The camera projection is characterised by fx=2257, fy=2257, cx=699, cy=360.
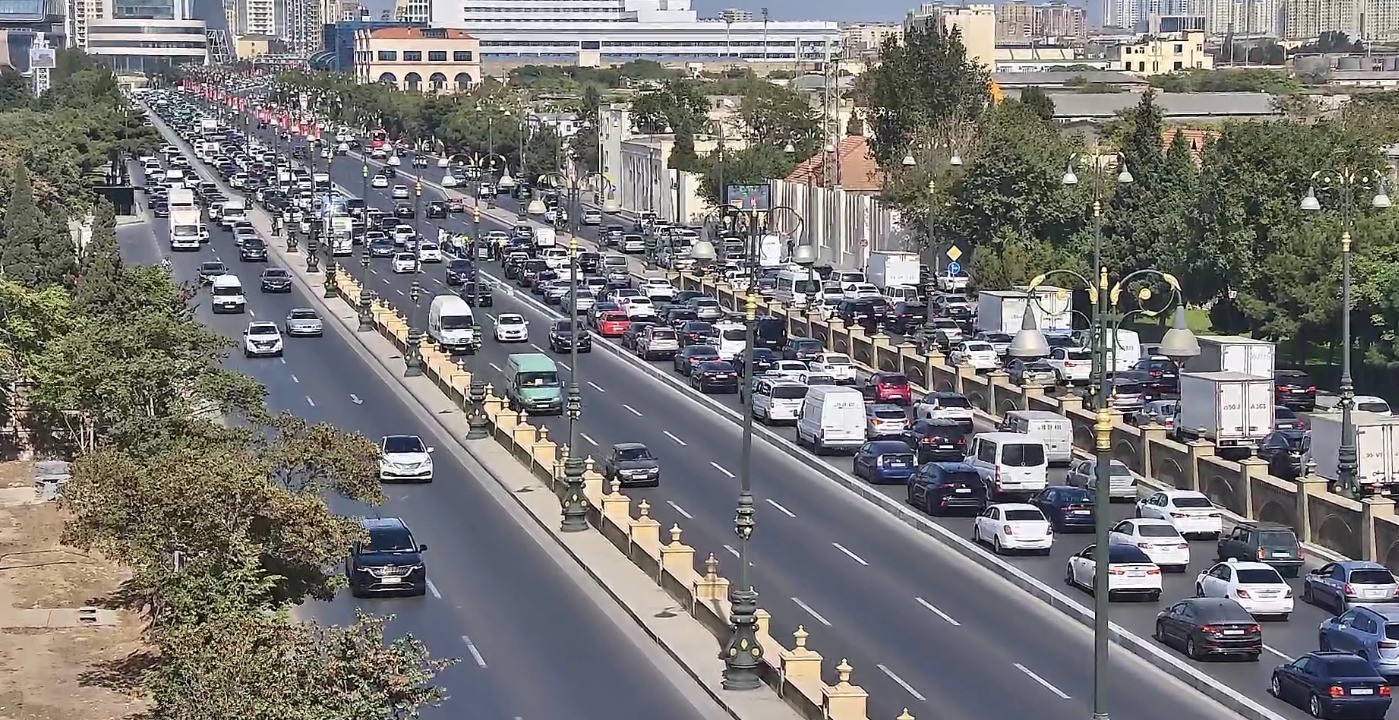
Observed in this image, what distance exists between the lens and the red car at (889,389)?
2484 inches

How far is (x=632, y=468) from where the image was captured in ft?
165

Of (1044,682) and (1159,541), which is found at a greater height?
(1159,541)

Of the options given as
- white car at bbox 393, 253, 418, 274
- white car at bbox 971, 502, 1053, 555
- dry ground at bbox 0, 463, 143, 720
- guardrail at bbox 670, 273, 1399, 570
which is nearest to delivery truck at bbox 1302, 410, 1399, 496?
guardrail at bbox 670, 273, 1399, 570

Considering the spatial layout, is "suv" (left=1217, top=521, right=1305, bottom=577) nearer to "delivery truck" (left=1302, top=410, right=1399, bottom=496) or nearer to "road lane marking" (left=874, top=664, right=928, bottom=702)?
"delivery truck" (left=1302, top=410, right=1399, bottom=496)

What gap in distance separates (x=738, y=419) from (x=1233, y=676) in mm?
27858

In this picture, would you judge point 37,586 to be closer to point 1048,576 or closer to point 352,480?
point 352,480

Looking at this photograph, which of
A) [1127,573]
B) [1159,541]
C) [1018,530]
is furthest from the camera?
[1018,530]

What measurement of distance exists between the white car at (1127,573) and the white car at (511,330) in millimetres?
39976

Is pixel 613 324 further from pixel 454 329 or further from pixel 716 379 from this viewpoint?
pixel 716 379

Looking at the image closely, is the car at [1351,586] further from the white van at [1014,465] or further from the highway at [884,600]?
the white van at [1014,465]

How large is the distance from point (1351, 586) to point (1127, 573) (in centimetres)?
371

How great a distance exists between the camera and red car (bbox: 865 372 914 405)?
63094 mm

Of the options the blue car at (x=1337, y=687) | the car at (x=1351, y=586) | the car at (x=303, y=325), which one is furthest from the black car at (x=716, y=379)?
the blue car at (x=1337, y=687)

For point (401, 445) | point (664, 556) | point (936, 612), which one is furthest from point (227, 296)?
point (936, 612)
